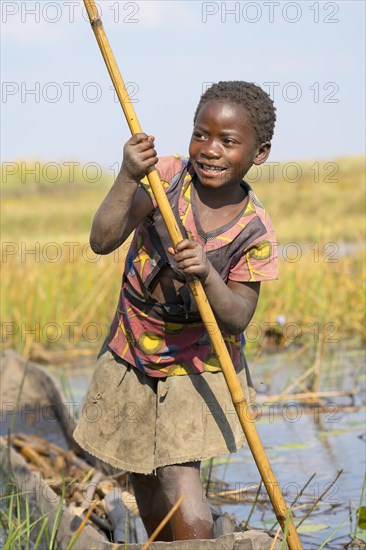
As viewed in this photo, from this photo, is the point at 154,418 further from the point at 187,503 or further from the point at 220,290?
the point at 220,290

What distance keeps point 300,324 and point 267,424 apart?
2047 mm

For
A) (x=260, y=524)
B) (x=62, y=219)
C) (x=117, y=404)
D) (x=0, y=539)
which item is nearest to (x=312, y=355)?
(x=260, y=524)

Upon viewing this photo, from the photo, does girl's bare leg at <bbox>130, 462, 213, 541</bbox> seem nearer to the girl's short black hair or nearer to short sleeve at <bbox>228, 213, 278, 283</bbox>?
short sleeve at <bbox>228, 213, 278, 283</bbox>

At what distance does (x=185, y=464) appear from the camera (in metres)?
2.81

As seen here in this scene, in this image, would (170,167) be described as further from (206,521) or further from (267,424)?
(267,424)

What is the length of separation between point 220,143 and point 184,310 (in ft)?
1.58

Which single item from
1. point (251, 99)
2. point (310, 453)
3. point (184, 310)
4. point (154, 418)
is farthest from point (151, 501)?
point (310, 453)

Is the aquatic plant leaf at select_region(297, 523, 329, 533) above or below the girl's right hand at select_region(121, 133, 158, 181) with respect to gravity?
below

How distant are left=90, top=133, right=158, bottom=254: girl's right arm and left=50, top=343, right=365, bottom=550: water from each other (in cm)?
135

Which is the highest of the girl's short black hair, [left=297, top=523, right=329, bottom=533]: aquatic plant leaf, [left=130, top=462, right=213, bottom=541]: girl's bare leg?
the girl's short black hair

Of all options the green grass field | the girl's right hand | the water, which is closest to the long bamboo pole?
the girl's right hand

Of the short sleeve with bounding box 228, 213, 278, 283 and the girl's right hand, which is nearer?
the girl's right hand

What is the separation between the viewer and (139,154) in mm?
2457

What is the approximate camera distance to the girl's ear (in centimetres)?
277
